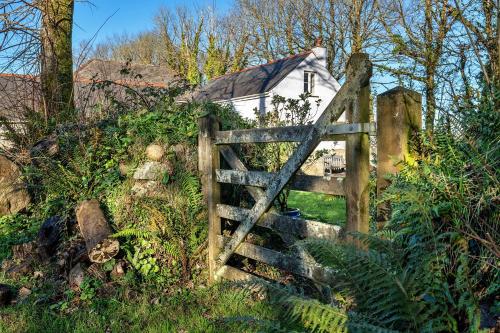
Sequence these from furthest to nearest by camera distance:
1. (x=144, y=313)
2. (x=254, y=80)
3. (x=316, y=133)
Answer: (x=254, y=80) < (x=144, y=313) < (x=316, y=133)

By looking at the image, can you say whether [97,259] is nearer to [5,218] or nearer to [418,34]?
[5,218]

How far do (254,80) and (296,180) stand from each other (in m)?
21.7

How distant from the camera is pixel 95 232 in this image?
490cm

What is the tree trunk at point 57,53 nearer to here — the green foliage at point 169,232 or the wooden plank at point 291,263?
the green foliage at point 169,232

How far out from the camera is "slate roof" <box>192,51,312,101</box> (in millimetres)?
23484

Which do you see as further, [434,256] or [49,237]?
[49,237]

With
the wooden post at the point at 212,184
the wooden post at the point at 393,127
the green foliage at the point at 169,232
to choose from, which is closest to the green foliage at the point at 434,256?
the wooden post at the point at 393,127

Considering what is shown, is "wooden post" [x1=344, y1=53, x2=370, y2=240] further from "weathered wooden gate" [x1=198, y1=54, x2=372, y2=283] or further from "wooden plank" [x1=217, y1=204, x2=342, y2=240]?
"wooden plank" [x1=217, y1=204, x2=342, y2=240]

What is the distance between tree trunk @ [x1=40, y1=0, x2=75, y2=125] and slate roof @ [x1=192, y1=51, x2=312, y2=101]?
43.7 feet

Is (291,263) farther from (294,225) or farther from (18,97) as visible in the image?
(18,97)

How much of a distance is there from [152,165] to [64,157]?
1.83 metres

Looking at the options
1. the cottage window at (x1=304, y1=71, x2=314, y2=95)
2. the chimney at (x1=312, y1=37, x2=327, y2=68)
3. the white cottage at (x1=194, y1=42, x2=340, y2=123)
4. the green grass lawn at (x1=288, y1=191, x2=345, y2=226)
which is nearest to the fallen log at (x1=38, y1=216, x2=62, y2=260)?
the green grass lawn at (x1=288, y1=191, x2=345, y2=226)

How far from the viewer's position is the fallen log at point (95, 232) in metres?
4.59

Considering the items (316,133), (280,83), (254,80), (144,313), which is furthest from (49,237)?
(254,80)
